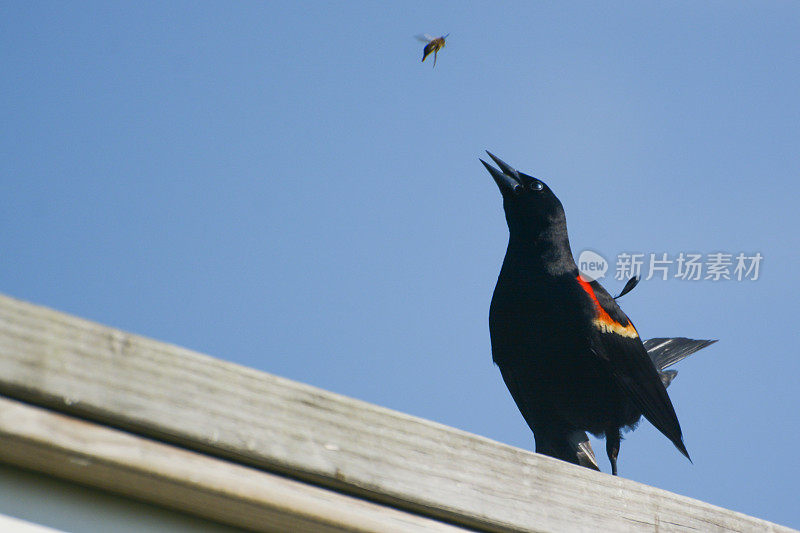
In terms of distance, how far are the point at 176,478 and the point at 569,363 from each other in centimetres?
257

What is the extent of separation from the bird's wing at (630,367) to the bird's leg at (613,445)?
178 mm

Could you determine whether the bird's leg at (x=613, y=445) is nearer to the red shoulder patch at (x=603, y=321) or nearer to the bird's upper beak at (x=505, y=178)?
the red shoulder patch at (x=603, y=321)

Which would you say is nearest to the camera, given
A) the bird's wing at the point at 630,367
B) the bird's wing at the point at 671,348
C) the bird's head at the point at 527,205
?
the bird's wing at the point at 630,367

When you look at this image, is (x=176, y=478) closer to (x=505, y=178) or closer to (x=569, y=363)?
(x=569, y=363)

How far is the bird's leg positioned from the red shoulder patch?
0.39 m

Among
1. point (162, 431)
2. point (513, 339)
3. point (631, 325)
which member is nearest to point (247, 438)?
point (162, 431)

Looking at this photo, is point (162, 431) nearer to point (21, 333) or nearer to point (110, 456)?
point (110, 456)

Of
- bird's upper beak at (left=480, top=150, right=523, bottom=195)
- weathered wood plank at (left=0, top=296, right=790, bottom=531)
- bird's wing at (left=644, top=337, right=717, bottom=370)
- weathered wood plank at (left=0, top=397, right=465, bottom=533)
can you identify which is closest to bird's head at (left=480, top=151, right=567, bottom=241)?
bird's upper beak at (left=480, top=150, right=523, bottom=195)

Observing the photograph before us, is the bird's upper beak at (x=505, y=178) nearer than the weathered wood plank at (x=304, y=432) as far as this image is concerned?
No

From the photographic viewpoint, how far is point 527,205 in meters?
3.89

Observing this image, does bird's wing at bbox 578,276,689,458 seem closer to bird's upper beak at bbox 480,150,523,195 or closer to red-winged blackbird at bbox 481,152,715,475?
red-winged blackbird at bbox 481,152,715,475

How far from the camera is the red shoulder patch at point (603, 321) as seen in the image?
3.37 meters

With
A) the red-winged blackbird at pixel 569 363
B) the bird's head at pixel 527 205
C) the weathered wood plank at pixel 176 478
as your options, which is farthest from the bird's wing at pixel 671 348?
the weathered wood plank at pixel 176 478

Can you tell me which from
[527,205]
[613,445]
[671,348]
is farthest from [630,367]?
[671,348]
